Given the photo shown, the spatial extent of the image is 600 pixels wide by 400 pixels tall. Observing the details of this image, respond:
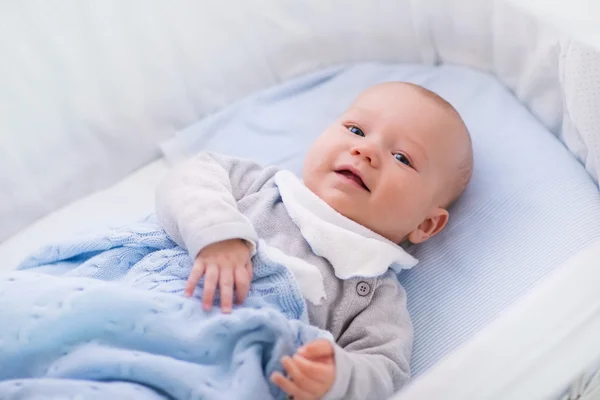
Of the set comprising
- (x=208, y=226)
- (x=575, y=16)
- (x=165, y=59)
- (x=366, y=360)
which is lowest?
(x=366, y=360)

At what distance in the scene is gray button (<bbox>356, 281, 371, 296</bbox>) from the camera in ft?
3.35

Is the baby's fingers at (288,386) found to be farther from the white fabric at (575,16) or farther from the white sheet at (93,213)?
the white fabric at (575,16)

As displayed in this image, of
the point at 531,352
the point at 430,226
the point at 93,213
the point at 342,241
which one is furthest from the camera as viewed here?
the point at 93,213

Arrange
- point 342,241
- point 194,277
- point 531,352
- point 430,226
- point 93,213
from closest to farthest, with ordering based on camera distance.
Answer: point 531,352, point 194,277, point 342,241, point 430,226, point 93,213

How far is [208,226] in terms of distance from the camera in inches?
37.6

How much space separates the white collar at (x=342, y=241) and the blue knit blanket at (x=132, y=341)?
10 cm

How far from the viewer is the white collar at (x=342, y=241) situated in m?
1.03

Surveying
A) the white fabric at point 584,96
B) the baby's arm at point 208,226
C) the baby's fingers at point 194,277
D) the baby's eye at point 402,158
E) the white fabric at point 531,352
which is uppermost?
the white fabric at point 584,96

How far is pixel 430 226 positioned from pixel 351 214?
151mm

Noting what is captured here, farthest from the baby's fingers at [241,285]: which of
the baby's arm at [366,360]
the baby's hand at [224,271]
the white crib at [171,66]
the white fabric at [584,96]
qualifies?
the white fabric at [584,96]

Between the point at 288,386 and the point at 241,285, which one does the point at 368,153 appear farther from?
the point at 288,386

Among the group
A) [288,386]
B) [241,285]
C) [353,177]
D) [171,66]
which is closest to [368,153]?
[353,177]

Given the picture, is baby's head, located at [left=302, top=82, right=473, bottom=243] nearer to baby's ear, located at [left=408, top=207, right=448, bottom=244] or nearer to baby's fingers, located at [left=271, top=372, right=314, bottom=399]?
baby's ear, located at [left=408, top=207, right=448, bottom=244]

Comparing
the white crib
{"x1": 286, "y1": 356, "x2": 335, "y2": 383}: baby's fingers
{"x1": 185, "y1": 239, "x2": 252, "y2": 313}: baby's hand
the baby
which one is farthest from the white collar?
the white crib
